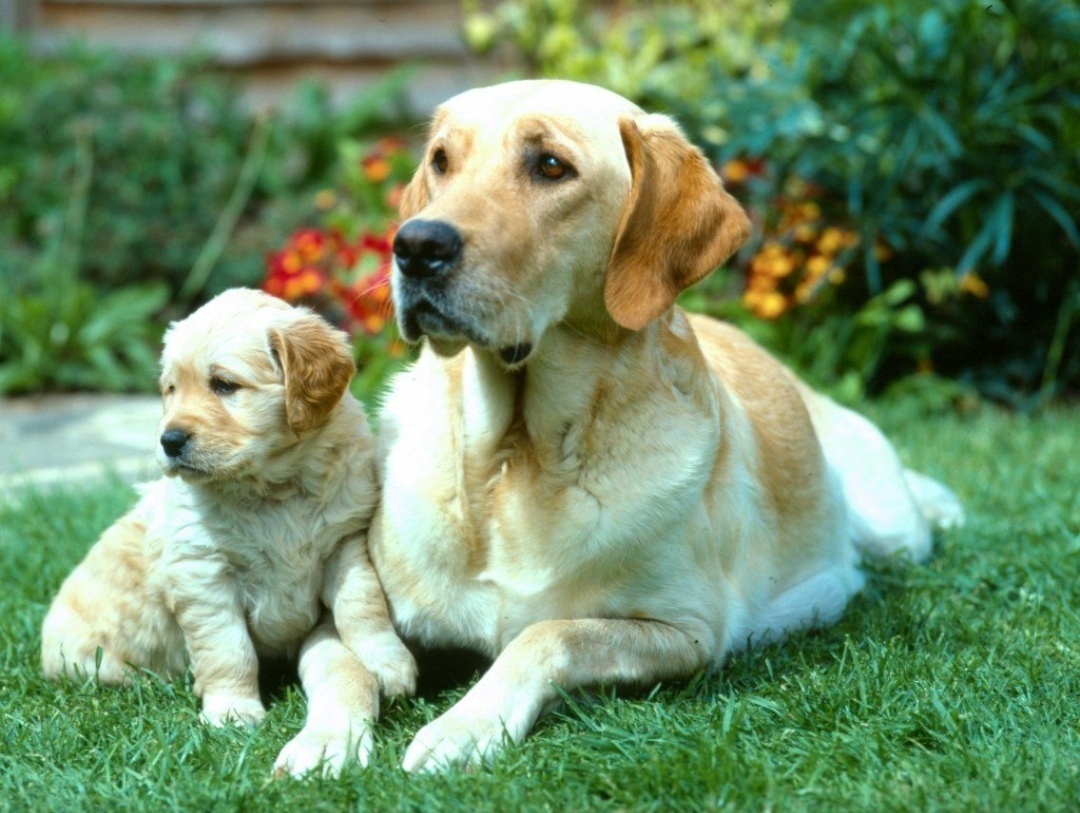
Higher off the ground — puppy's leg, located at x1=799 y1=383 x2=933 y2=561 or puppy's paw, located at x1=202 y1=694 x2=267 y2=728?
puppy's paw, located at x1=202 y1=694 x2=267 y2=728

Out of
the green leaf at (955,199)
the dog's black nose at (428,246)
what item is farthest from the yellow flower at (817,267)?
the dog's black nose at (428,246)

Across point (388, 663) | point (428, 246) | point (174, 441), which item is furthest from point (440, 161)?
point (388, 663)

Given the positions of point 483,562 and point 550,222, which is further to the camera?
point 483,562

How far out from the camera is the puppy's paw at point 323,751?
2.73 metres

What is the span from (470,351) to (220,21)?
7.02 m

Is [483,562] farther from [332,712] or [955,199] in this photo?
[955,199]

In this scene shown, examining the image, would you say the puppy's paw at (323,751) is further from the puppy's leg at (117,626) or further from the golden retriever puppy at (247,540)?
the puppy's leg at (117,626)

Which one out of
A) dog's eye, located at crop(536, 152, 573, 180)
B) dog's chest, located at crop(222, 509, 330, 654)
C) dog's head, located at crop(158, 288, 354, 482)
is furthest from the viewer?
dog's chest, located at crop(222, 509, 330, 654)

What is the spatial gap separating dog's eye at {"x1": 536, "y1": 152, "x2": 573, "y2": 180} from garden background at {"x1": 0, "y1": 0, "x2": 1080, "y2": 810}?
1.72ft

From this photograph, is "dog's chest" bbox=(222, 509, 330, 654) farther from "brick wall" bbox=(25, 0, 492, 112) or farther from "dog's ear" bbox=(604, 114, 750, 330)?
"brick wall" bbox=(25, 0, 492, 112)

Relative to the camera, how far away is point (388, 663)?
318 centimetres

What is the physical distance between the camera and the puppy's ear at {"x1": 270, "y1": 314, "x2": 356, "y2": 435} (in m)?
3.21

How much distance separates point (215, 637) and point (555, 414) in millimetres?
951

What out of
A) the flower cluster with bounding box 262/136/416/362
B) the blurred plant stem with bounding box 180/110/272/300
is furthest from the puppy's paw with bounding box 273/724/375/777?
the blurred plant stem with bounding box 180/110/272/300
